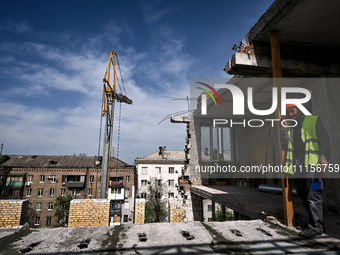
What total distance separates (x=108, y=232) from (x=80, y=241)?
467mm

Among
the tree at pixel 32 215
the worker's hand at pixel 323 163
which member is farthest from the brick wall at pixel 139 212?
the tree at pixel 32 215

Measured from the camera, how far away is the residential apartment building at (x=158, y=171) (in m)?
40.3

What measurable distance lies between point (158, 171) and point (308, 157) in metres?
39.0

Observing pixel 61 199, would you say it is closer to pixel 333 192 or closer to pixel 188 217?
pixel 188 217

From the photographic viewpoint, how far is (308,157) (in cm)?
316

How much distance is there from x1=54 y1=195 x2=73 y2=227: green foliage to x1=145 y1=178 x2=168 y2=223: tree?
13.0 meters

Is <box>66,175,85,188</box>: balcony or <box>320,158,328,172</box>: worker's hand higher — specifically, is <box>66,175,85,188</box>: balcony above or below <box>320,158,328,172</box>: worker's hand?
below

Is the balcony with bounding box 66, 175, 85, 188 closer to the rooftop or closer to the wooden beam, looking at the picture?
the rooftop

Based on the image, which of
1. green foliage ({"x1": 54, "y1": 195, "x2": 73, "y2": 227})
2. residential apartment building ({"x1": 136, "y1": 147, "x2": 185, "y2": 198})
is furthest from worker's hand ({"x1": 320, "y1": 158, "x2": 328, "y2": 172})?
residential apartment building ({"x1": 136, "y1": 147, "x2": 185, "y2": 198})

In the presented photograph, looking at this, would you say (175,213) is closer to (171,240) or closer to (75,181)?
(171,240)

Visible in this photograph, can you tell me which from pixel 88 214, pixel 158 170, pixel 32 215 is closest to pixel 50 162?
pixel 32 215

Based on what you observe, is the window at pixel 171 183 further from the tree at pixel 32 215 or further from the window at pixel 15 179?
the window at pixel 15 179

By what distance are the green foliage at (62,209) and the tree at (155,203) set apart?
42.8 ft

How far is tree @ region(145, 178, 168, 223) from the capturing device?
35031 mm
